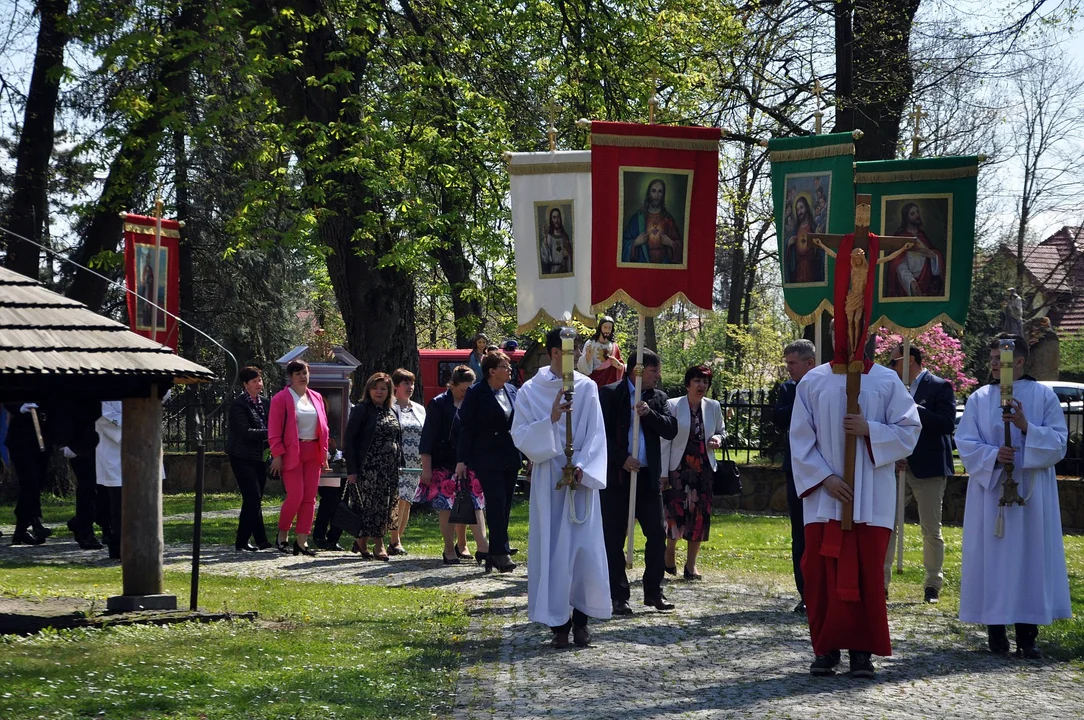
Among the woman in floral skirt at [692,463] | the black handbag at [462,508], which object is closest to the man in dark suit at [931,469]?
the woman in floral skirt at [692,463]

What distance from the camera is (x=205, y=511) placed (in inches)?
811

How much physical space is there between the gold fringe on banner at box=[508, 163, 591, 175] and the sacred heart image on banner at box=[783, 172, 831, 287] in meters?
1.81

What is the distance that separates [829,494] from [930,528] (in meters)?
3.54

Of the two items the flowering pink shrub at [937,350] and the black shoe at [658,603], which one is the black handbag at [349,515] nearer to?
the black shoe at [658,603]

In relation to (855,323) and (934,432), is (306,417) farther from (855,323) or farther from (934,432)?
(855,323)

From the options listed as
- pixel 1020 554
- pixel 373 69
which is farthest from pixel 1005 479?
pixel 373 69

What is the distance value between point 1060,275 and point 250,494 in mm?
41354

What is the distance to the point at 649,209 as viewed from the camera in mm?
11102

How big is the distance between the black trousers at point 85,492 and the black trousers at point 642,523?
644 centimetres

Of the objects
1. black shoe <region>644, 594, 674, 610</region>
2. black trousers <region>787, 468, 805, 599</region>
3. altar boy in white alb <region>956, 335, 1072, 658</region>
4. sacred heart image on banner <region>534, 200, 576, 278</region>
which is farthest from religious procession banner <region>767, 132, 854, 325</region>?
black shoe <region>644, 594, 674, 610</region>

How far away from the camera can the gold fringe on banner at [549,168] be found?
11.8 metres

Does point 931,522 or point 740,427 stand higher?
point 740,427

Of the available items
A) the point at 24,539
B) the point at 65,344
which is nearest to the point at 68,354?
the point at 65,344

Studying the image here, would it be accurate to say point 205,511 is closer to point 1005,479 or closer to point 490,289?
point 490,289
